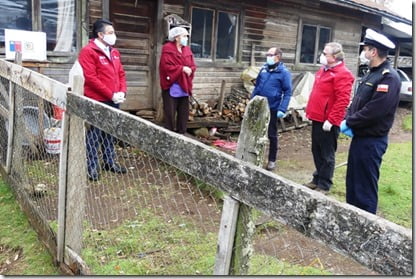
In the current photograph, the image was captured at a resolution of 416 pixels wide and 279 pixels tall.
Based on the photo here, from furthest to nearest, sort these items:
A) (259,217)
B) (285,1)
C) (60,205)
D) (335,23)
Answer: (335,23), (285,1), (259,217), (60,205)

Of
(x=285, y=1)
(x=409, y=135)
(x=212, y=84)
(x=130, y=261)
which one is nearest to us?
(x=130, y=261)

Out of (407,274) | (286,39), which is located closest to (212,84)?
(286,39)

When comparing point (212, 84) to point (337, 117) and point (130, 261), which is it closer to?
point (337, 117)

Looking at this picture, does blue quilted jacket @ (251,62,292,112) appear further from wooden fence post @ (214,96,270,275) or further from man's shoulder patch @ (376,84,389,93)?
wooden fence post @ (214,96,270,275)

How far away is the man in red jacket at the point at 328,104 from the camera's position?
4660 mm

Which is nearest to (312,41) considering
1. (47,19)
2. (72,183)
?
(47,19)

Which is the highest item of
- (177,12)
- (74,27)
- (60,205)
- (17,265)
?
(177,12)

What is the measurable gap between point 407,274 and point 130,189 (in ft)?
12.9

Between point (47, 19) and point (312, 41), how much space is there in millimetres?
7504

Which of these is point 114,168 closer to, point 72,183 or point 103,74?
point 103,74

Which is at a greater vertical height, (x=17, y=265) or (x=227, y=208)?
(x=227, y=208)

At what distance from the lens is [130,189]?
15.4 feet

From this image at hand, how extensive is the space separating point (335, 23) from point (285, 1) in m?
2.53

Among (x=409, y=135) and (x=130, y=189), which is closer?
(x=130, y=189)
